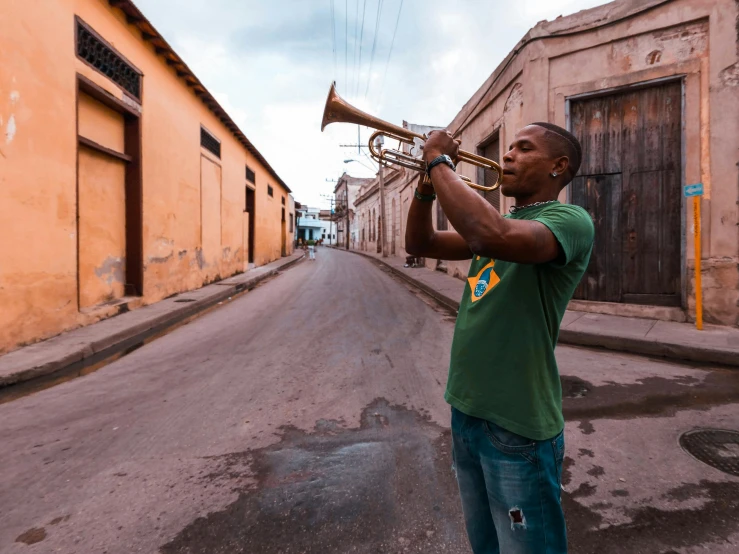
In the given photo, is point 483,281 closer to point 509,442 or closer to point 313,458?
point 509,442

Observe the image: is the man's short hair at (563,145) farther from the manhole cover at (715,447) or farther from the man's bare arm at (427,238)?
the manhole cover at (715,447)

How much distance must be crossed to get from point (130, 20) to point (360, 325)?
700 centimetres

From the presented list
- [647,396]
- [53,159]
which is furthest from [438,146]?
[53,159]

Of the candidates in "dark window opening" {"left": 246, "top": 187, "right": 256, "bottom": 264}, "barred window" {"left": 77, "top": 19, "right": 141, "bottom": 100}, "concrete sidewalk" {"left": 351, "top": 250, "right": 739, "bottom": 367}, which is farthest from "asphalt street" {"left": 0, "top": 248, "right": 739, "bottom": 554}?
"dark window opening" {"left": 246, "top": 187, "right": 256, "bottom": 264}

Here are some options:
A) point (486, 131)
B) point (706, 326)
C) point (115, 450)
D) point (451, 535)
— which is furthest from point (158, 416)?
point (486, 131)

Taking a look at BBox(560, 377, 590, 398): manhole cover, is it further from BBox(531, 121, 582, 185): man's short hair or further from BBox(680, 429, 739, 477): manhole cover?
BBox(531, 121, 582, 185): man's short hair

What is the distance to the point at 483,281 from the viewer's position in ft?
4.40

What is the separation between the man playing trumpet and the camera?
1.13 m

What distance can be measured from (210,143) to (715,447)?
41.6 ft

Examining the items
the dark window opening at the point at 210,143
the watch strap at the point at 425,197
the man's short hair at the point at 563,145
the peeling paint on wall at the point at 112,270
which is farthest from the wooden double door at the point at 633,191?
the dark window opening at the point at 210,143

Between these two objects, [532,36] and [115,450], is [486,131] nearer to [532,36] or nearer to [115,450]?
[532,36]

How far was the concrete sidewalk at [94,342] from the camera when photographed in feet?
13.8

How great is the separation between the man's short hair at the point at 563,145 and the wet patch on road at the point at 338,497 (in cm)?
170

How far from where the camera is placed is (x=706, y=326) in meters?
5.97
